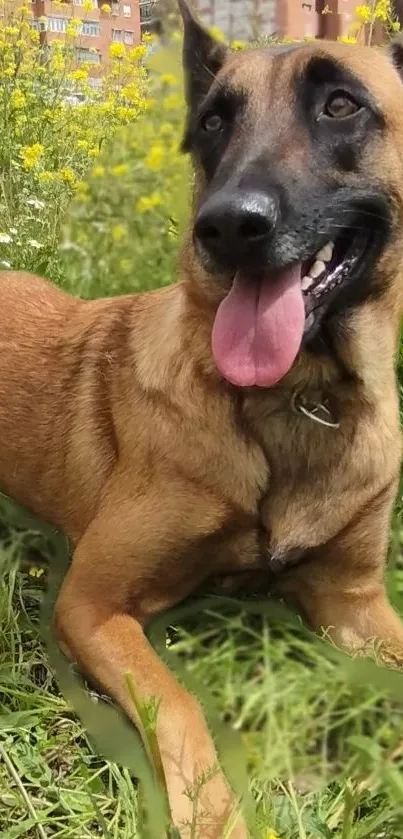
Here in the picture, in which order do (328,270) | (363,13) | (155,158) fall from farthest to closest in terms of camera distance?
Result: (155,158) → (363,13) → (328,270)

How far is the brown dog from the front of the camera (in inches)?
65.5

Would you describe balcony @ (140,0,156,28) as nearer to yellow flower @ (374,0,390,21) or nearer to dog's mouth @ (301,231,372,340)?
yellow flower @ (374,0,390,21)

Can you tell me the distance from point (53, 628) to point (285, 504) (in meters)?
0.64

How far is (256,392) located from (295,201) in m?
0.47

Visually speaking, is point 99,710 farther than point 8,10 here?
No

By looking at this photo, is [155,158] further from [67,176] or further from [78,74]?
[78,74]

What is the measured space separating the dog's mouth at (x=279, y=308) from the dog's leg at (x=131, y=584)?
335 mm

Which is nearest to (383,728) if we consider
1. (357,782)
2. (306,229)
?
(357,782)

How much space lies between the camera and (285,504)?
189 centimetres

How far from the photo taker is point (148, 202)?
402cm

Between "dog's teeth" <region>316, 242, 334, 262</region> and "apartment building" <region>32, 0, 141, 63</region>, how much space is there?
13.3 feet

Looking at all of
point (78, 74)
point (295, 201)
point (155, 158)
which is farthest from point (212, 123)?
point (78, 74)

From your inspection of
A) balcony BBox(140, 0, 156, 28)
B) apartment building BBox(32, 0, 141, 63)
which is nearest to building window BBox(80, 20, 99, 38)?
apartment building BBox(32, 0, 141, 63)

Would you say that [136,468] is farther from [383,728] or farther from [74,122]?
[74,122]
